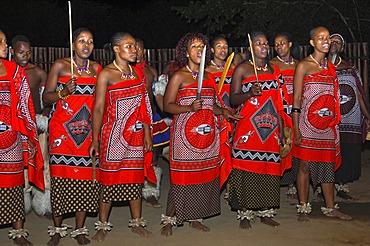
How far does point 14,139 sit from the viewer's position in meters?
6.46

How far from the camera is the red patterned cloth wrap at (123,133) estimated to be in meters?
6.63

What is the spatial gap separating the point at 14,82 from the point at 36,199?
→ 1886 millimetres

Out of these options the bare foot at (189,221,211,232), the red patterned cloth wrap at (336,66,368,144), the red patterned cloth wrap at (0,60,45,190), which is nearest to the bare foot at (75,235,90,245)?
the red patterned cloth wrap at (0,60,45,190)

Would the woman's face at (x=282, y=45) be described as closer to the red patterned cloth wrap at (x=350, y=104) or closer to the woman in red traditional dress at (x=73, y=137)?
the red patterned cloth wrap at (x=350, y=104)

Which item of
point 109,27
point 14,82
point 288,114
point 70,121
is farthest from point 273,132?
point 109,27

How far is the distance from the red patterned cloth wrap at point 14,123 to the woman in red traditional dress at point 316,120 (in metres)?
2.80

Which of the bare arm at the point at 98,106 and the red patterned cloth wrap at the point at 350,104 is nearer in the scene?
the bare arm at the point at 98,106

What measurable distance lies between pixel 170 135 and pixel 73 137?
1.03 metres

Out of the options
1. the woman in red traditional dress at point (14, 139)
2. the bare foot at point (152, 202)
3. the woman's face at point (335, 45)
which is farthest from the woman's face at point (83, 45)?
the woman's face at point (335, 45)

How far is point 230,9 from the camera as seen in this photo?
53.5 feet

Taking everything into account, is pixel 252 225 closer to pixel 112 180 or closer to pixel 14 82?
pixel 112 180

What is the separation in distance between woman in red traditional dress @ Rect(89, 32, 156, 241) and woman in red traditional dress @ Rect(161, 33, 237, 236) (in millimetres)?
322

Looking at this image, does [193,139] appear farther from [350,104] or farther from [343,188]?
[343,188]

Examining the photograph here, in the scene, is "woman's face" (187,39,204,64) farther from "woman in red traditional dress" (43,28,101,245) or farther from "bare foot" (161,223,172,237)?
"bare foot" (161,223,172,237)
